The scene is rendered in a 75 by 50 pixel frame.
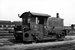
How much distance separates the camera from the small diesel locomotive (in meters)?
17.1

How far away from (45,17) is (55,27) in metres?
2.84

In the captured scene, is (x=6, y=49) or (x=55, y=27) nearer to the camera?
(x=6, y=49)

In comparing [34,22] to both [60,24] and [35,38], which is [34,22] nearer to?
[35,38]

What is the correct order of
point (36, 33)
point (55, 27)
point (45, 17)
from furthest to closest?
point (55, 27) < point (45, 17) < point (36, 33)

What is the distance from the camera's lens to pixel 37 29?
713 inches

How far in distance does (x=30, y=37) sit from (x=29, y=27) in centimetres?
143

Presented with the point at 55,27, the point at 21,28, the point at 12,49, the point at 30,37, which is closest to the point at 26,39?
the point at 30,37

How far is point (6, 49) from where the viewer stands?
1288 centimetres

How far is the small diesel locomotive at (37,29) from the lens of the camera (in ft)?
56.1

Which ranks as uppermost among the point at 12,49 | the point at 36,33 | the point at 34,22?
the point at 34,22

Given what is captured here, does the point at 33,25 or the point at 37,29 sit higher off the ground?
the point at 33,25

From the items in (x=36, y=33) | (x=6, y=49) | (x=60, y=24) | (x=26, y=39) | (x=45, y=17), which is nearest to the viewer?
(x=6, y=49)

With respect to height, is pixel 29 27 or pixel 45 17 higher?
pixel 45 17

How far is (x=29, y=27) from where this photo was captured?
1752 centimetres
